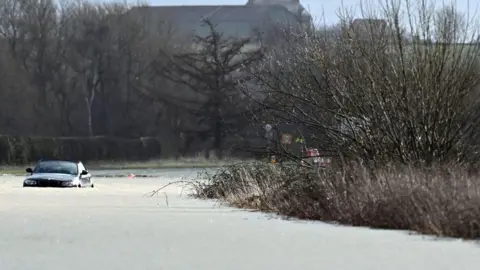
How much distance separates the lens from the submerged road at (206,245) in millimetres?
9961

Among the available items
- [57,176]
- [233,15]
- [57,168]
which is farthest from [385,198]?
[233,15]

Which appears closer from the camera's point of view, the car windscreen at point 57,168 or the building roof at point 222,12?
the car windscreen at point 57,168

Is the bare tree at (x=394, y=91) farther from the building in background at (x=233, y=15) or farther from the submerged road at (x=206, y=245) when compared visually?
the building in background at (x=233, y=15)

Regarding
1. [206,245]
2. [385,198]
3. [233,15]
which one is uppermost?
[233,15]

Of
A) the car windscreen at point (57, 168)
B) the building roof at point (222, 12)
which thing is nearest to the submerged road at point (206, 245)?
the car windscreen at point (57, 168)

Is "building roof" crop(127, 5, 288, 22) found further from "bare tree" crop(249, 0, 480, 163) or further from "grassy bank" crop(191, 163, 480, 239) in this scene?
"grassy bank" crop(191, 163, 480, 239)

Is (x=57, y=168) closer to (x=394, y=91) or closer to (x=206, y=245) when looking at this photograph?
(x=394, y=91)

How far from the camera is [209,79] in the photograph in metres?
77.7

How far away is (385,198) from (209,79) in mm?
63647

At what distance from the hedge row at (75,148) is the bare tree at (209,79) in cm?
490

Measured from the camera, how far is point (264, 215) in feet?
56.1

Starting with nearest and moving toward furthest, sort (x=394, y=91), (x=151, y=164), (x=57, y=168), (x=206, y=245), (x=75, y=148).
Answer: (x=206, y=245)
(x=394, y=91)
(x=57, y=168)
(x=151, y=164)
(x=75, y=148)

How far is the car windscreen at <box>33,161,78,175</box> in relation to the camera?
33.1m

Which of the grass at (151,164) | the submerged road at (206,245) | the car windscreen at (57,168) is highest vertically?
the car windscreen at (57,168)
